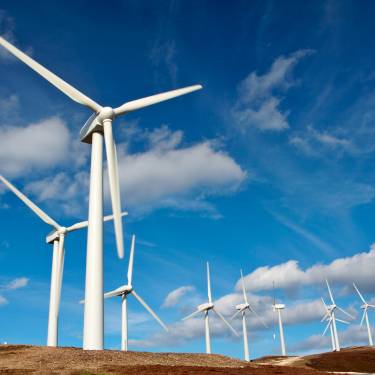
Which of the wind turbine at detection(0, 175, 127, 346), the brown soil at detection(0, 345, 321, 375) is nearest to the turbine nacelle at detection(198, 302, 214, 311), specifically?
the wind turbine at detection(0, 175, 127, 346)

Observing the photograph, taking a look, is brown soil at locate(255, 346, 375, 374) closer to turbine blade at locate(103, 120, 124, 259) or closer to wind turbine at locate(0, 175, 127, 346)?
wind turbine at locate(0, 175, 127, 346)

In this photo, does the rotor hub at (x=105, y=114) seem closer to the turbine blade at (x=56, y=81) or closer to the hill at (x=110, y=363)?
the turbine blade at (x=56, y=81)

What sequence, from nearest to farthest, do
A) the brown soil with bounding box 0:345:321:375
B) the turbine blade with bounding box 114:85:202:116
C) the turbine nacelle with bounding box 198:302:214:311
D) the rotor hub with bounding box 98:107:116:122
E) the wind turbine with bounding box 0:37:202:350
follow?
the brown soil with bounding box 0:345:321:375 → the wind turbine with bounding box 0:37:202:350 → the rotor hub with bounding box 98:107:116:122 → the turbine blade with bounding box 114:85:202:116 → the turbine nacelle with bounding box 198:302:214:311

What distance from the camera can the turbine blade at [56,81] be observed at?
51656 millimetres

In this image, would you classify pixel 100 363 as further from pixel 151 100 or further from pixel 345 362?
pixel 345 362

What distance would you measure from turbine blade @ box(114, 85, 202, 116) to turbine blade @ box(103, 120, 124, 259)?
9.80 ft

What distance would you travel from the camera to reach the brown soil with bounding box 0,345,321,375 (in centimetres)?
3872

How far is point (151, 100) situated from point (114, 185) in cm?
1486

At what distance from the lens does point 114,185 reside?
48.6 metres

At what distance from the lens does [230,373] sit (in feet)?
132

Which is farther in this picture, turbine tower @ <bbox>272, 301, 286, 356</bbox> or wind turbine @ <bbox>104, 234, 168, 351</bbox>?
turbine tower @ <bbox>272, 301, 286, 356</bbox>

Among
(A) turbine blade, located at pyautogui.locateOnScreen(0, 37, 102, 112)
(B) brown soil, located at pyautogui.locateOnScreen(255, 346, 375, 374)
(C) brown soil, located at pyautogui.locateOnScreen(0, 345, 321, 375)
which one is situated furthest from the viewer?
(B) brown soil, located at pyautogui.locateOnScreen(255, 346, 375, 374)

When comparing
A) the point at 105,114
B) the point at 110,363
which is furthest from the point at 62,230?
the point at 110,363

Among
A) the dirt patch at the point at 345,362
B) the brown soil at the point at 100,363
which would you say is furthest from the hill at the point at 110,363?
the dirt patch at the point at 345,362
